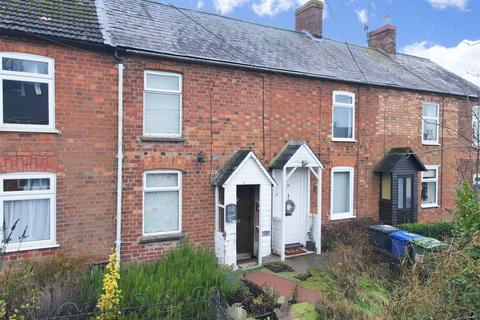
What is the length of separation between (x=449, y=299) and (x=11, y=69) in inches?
374

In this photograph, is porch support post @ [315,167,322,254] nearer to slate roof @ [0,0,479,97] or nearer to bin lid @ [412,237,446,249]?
bin lid @ [412,237,446,249]

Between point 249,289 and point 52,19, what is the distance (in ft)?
26.3

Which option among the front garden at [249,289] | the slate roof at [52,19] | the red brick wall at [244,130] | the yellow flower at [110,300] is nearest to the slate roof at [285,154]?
the red brick wall at [244,130]

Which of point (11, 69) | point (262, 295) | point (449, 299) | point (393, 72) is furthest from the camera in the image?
point (393, 72)

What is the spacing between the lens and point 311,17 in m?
16.7

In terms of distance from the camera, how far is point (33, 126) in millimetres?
8477

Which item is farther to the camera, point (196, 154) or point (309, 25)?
point (309, 25)

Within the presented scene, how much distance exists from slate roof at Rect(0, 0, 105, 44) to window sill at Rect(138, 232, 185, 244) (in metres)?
5.06

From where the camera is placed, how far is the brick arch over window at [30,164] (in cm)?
810

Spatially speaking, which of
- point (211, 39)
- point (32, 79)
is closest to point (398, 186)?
point (211, 39)

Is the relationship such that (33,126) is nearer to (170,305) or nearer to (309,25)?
(170,305)

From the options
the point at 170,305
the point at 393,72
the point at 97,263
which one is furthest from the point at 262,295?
the point at 393,72

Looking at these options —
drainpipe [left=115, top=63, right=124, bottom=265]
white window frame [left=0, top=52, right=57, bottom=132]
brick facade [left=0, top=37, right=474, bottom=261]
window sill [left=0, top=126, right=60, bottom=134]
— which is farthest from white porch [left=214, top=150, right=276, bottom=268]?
white window frame [left=0, top=52, right=57, bottom=132]

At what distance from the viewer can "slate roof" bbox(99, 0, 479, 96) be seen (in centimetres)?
1040
